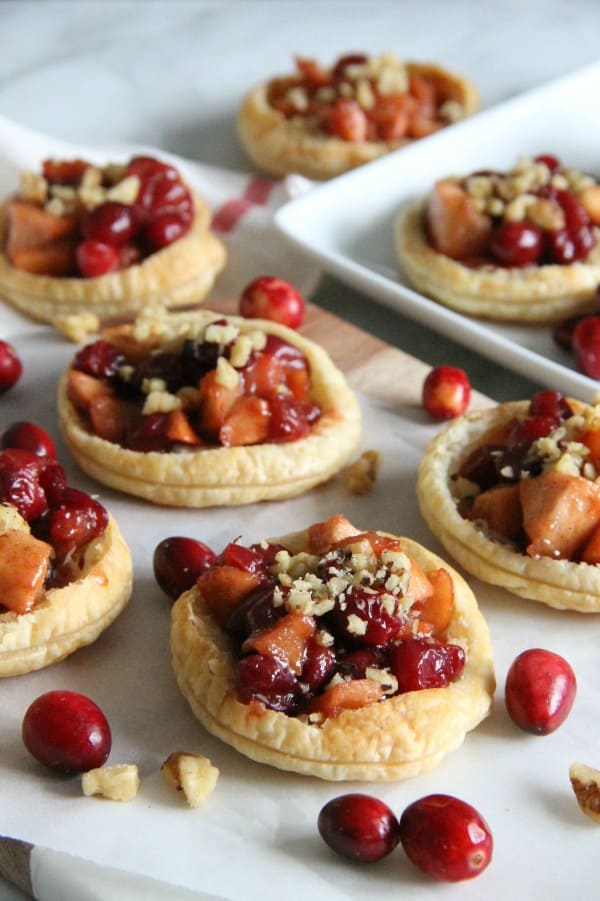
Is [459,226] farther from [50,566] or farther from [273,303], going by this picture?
[50,566]

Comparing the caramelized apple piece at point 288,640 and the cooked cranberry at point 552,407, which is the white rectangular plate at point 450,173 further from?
the caramelized apple piece at point 288,640

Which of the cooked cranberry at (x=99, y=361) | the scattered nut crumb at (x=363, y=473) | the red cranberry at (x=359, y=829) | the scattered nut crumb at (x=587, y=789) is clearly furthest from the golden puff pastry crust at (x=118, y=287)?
the scattered nut crumb at (x=587, y=789)

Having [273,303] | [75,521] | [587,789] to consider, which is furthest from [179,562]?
[273,303]

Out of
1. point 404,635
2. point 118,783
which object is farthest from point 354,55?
point 118,783

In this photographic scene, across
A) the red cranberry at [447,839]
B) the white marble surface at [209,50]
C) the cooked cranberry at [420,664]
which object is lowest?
the white marble surface at [209,50]

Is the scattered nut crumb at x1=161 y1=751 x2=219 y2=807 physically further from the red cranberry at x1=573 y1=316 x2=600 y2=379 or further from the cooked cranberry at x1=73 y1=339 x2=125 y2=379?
the red cranberry at x1=573 y1=316 x2=600 y2=379

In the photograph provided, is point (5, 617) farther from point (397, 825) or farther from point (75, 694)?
point (397, 825)
